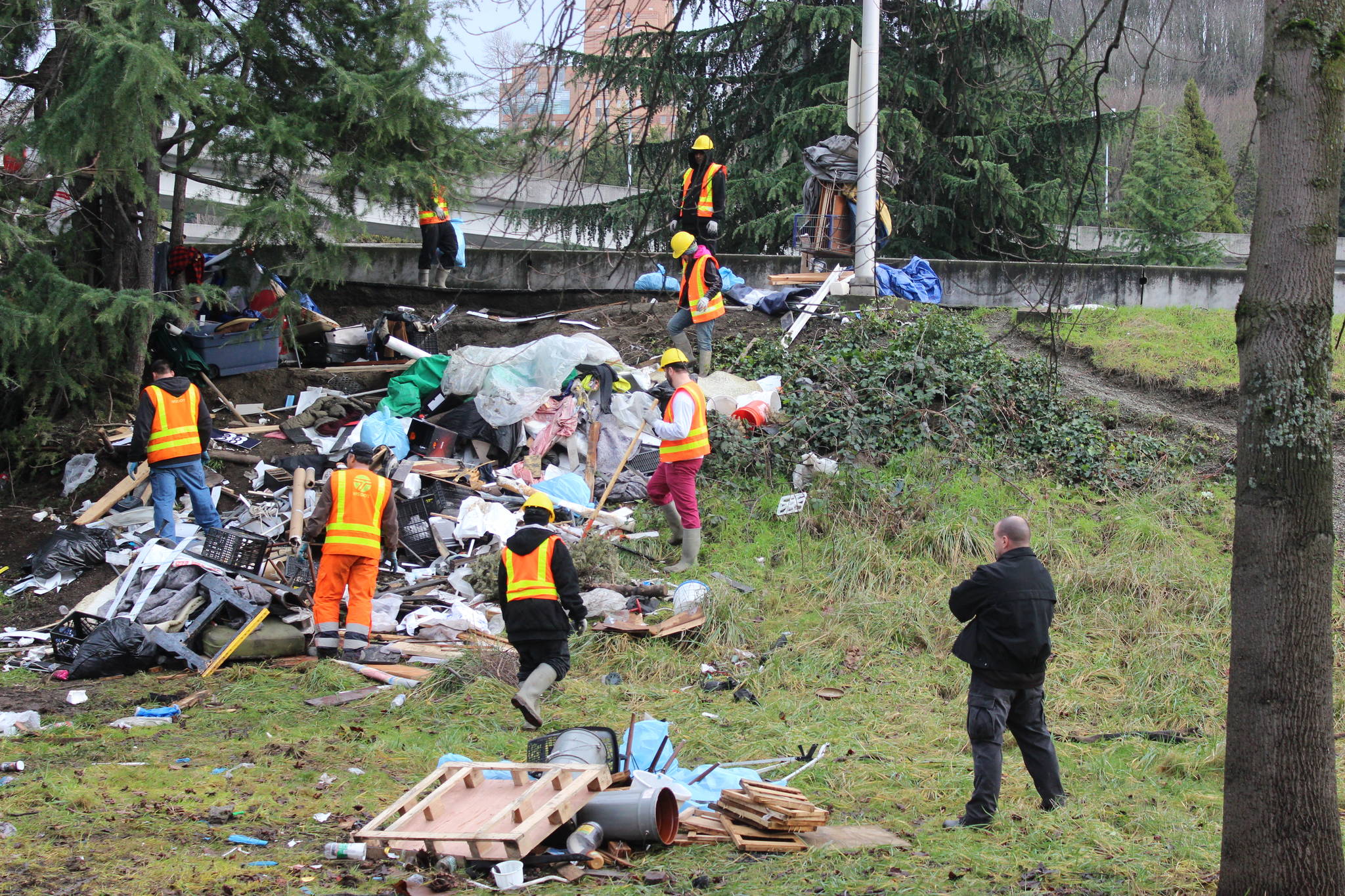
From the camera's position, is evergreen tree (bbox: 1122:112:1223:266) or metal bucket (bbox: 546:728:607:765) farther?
evergreen tree (bbox: 1122:112:1223:266)

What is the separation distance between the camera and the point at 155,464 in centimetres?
966

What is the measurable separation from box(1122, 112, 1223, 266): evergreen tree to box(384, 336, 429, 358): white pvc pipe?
1036 cm

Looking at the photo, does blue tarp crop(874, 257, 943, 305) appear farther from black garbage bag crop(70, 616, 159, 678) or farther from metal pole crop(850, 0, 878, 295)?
black garbage bag crop(70, 616, 159, 678)

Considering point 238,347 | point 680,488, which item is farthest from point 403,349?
point 680,488

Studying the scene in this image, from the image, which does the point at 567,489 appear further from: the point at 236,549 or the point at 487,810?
the point at 487,810

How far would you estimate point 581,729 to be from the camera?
17.9ft

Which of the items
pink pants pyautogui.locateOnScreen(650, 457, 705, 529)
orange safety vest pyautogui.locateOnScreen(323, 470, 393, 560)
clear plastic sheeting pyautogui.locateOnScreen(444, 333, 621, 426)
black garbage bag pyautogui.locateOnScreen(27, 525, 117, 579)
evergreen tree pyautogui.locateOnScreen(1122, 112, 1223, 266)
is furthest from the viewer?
evergreen tree pyautogui.locateOnScreen(1122, 112, 1223, 266)

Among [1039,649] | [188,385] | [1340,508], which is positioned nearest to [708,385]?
[188,385]

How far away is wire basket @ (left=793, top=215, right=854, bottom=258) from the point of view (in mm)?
14086

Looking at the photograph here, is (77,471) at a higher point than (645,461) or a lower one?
lower

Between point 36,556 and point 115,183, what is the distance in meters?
3.80

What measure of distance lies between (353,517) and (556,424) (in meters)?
3.55

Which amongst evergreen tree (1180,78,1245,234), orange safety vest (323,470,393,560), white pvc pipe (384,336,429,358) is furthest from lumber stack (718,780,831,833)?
evergreen tree (1180,78,1245,234)

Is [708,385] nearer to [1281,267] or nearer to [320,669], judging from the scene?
[320,669]
